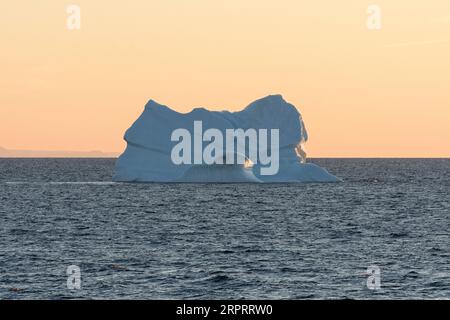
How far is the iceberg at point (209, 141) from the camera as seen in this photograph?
78.2 m

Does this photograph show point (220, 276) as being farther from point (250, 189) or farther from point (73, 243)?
point (250, 189)

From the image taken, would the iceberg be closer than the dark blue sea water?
No

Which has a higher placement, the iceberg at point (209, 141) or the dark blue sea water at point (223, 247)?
the iceberg at point (209, 141)

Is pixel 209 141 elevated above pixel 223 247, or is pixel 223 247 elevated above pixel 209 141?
pixel 209 141

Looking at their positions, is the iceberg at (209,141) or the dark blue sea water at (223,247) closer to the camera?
the dark blue sea water at (223,247)

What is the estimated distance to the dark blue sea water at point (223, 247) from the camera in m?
23.4

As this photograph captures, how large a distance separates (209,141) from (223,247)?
43557mm

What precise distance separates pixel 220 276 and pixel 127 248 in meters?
9.61

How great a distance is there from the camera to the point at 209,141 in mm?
78062

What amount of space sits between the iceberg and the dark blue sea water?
7926mm

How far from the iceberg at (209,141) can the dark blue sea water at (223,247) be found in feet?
26.0

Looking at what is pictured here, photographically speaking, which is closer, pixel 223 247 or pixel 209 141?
pixel 223 247

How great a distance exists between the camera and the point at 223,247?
34.9 metres

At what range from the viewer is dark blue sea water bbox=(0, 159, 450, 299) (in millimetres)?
23406
